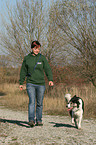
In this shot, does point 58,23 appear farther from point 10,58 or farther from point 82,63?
point 10,58

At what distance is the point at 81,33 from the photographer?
35.0 feet

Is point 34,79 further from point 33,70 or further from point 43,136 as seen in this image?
point 43,136

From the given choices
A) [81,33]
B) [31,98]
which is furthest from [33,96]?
[81,33]

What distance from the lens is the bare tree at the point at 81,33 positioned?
10562 millimetres

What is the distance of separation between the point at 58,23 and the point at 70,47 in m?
1.43

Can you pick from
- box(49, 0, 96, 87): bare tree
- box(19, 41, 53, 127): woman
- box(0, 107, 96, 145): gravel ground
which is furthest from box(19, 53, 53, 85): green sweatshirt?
box(49, 0, 96, 87): bare tree

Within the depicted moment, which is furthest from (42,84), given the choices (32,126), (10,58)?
(10,58)

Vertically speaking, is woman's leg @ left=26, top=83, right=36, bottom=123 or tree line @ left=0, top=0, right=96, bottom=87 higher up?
tree line @ left=0, top=0, right=96, bottom=87

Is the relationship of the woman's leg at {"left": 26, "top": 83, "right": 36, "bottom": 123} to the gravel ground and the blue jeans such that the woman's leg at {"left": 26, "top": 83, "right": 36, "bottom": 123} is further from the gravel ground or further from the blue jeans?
the gravel ground

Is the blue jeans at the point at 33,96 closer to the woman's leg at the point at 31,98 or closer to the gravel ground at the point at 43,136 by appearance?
the woman's leg at the point at 31,98

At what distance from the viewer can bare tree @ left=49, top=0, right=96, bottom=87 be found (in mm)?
10562

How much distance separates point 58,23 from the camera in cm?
1157

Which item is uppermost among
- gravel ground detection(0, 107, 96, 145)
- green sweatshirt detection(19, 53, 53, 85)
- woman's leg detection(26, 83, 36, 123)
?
green sweatshirt detection(19, 53, 53, 85)

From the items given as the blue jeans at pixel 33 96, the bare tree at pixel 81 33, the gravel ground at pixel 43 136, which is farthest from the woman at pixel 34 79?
the bare tree at pixel 81 33
